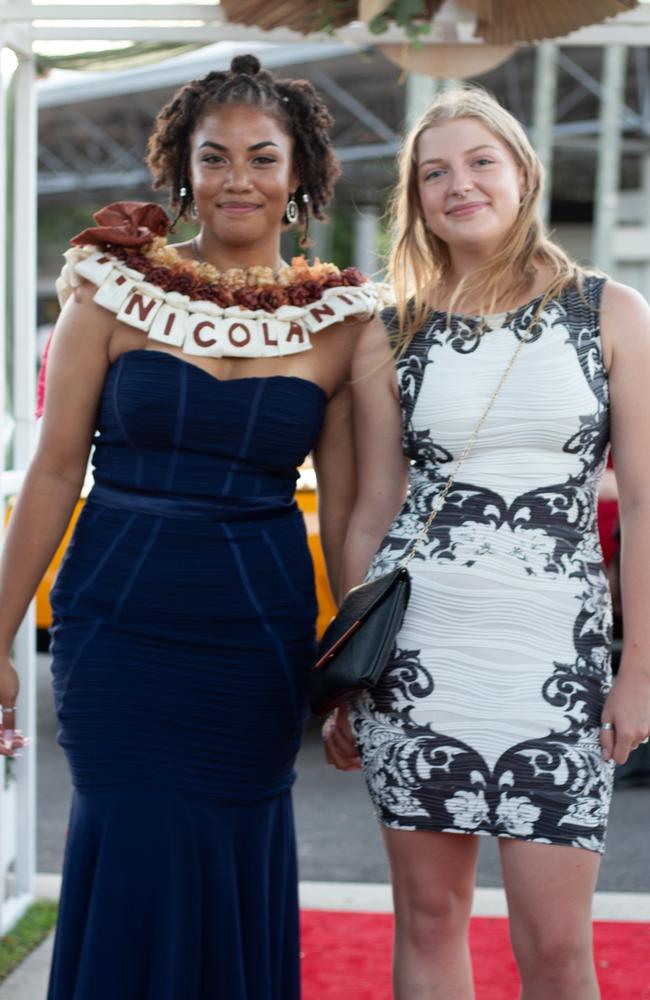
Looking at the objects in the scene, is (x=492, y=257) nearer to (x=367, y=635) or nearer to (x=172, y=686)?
(x=367, y=635)

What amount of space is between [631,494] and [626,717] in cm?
43

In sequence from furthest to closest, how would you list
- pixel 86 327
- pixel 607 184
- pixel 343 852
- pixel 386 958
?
pixel 607 184 → pixel 343 852 → pixel 386 958 → pixel 86 327

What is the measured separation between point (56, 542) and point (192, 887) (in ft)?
2.63

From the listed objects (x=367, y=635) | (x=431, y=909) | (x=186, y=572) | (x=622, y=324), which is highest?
(x=622, y=324)

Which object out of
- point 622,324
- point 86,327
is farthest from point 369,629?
point 86,327

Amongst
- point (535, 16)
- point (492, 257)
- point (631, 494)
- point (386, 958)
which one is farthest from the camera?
point (386, 958)

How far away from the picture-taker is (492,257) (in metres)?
2.75

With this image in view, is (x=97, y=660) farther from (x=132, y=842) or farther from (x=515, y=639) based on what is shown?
(x=515, y=639)

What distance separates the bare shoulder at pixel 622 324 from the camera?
2.61 meters

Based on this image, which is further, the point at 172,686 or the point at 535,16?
the point at 535,16

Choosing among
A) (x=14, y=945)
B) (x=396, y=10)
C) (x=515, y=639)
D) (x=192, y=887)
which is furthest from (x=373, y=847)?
(x=396, y=10)

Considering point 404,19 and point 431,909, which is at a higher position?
point 404,19

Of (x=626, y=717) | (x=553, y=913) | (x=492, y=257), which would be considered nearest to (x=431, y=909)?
(x=553, y=913)

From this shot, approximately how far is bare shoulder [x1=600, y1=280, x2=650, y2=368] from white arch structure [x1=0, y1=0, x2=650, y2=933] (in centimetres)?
115
